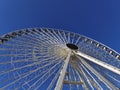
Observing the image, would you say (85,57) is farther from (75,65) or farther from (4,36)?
(4,36)

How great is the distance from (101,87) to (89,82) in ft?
3.55

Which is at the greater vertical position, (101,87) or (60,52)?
(60,52)

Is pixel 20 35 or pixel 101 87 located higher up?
pixel 20 35

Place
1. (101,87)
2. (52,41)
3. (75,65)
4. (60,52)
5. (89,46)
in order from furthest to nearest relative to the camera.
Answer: (89,46) → (52,41) → (60,52) → (75,65) → (101,87)

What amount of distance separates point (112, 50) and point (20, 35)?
978 centimetres

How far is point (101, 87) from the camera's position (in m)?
18.6

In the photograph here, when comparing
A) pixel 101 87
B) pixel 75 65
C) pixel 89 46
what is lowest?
pixel 101 87

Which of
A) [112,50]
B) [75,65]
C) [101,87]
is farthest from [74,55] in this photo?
[112,50]

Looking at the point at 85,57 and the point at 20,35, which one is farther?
the point at 20,35

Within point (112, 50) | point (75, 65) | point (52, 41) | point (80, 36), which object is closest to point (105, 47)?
point (112, 50)

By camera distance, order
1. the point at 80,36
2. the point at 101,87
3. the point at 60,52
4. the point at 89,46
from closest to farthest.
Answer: the point at 101,87
the point at 60,52
the point at 89,46
the point at 80,36

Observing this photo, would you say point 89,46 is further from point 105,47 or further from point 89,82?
point 89,82

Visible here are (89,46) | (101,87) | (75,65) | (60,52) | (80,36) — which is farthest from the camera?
(80,36)

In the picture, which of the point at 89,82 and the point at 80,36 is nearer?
the point at 89,82
